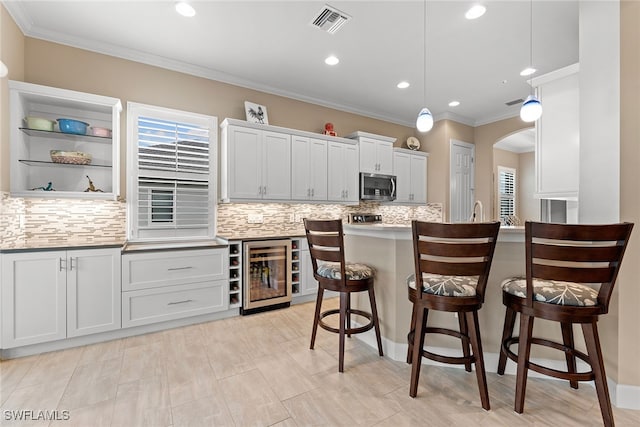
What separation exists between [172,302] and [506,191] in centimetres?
840

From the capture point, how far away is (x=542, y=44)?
10.1 feet

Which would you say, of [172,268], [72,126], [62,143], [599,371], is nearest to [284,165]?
[172,268]

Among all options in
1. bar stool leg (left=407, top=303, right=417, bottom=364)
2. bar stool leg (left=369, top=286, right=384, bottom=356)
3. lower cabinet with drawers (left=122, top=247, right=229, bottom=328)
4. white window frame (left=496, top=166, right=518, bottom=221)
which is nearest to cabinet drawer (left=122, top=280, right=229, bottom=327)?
lower cabinet with drawers (left=122, top=247, right=229, bottom=328)

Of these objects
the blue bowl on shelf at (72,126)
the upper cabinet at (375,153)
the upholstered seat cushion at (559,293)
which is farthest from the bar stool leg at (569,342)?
the blue bowl on shelf at (72,126)

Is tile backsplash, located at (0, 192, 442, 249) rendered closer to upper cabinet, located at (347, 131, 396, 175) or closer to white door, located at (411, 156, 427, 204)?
upper cabinet, located at (347, 131, 396, 175)

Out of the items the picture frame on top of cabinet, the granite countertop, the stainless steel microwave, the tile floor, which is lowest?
the tile floor

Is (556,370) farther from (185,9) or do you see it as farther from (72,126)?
(72,126)

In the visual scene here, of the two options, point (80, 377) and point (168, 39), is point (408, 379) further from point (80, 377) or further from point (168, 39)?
point (168, 39)

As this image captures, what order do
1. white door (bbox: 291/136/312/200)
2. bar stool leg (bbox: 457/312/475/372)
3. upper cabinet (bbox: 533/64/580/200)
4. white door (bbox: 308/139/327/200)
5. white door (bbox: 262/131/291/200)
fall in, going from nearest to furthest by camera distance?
bar stool leg (bbox: 457/312/475/372), upper cabinet (bbox: 533/64/580/200), white door (bbox: 262/131/291/200), white door (bbox: 291/136/312/200), white door (bbox: 308/139/327/200)

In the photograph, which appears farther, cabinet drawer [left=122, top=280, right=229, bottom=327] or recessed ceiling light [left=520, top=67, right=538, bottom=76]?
recessed ceiling light [left=520, top=67, right=538, bottom=76]

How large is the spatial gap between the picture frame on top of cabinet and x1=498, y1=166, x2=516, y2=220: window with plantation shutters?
21.8ft

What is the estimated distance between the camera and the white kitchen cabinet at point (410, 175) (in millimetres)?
5277

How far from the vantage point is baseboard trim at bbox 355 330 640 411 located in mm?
1735

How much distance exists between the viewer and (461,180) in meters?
5.55
